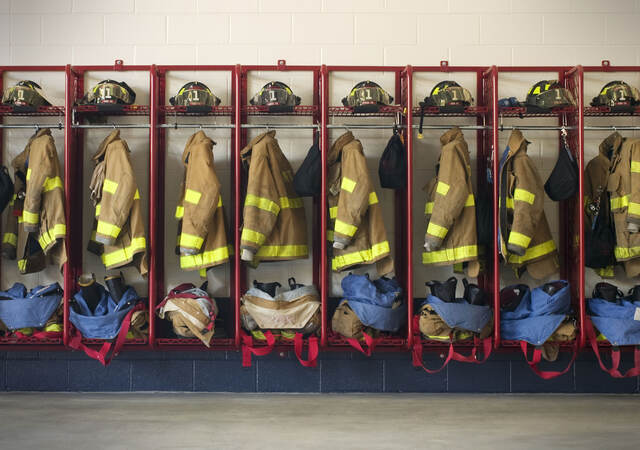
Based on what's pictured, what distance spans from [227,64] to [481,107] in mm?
1931

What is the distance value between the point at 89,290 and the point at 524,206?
302 centimetres

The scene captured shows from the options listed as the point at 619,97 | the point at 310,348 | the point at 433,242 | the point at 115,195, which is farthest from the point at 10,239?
the point at 619,97

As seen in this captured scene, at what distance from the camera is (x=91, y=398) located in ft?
15.0

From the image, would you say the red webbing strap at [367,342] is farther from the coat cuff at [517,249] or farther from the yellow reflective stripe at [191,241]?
the yellow reflective stripe at [191,241]

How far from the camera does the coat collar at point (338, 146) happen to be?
15.0ft

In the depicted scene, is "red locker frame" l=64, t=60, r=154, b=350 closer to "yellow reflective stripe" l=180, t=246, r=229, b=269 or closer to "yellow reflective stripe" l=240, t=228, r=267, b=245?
"yellow reflective stripe" l=180, t=246, r=229, b=269

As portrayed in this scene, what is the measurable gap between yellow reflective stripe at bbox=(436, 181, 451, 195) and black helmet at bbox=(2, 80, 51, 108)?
2845 millimetres

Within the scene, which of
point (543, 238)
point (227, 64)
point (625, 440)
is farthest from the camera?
point (227, 64)

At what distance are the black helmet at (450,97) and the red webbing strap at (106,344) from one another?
250cm

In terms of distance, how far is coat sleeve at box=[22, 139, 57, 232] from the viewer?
4.35 m

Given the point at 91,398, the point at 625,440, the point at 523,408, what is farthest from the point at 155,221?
the point at 625,440

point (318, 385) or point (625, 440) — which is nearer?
point (625, 440)

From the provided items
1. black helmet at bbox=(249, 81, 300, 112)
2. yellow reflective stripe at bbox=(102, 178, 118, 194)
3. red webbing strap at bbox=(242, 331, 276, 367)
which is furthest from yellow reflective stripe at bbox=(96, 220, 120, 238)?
black helmet at bbox=(249, 81, 300, 112)

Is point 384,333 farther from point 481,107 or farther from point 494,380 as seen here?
point 481,107
